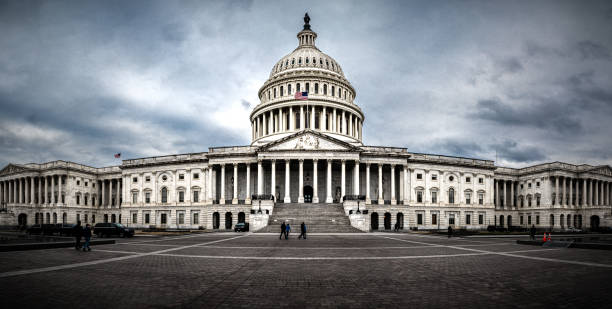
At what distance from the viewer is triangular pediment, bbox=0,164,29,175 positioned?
83.2 meters

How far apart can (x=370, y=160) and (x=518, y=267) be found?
49853 mm

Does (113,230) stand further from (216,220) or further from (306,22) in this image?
(306,22)

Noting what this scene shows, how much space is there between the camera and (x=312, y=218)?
48.2 meters

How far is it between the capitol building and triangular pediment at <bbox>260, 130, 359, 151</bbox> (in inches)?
7.0

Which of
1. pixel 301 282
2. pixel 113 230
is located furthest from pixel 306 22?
pixel 301 282

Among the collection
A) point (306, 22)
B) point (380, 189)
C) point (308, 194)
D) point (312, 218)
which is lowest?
point (312, 218)

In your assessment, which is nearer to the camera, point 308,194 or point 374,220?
point 374,220

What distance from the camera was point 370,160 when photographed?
211ft

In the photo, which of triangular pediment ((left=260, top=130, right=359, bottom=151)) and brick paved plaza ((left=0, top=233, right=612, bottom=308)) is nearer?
brick paved plaza ((left=0, top=233, right=612, bottom=308))

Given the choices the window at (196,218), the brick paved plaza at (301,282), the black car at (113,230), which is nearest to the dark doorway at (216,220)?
the window at (196,218)

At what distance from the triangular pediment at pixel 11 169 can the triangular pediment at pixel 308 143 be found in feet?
206

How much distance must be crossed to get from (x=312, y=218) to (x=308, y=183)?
20183 mm

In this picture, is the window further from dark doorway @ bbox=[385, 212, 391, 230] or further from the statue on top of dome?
the statue on top of dome

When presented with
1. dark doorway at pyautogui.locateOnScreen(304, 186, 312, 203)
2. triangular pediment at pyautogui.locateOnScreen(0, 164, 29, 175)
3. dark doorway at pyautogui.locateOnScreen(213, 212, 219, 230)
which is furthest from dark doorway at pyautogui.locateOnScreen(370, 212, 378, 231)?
triangular pediment at pyautogui.locateOnScreen(0, 164, 29, 175)
